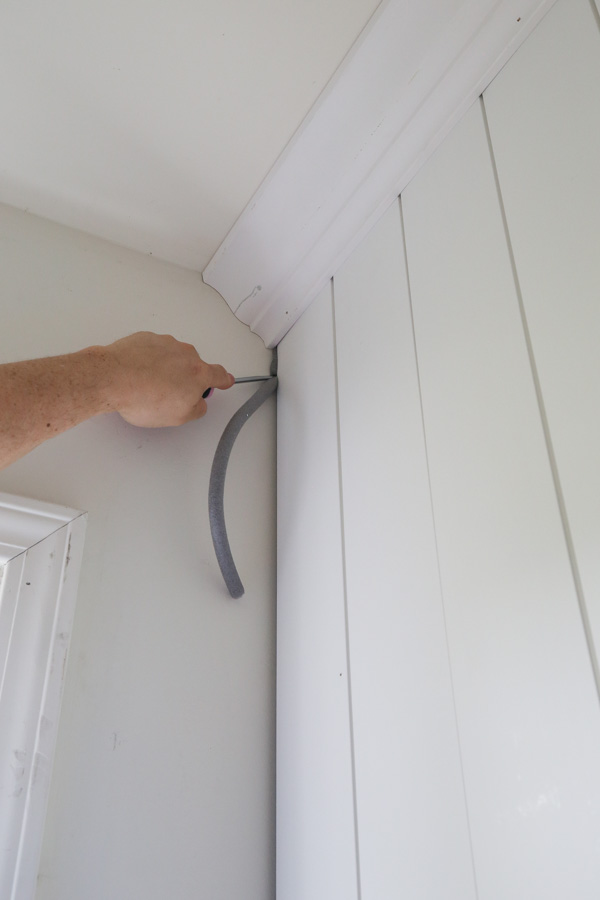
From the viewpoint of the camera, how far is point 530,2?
704 millimetres

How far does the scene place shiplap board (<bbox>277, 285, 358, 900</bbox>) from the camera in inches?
28.8

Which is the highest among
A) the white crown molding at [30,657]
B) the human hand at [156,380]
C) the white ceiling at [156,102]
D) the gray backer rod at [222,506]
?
the white ceiling at [156,102]

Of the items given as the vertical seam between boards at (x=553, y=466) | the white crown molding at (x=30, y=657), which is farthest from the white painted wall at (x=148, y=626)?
the vertical seam between boards at (x=553, y=466)

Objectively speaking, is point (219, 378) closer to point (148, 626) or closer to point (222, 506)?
point (222, 506)

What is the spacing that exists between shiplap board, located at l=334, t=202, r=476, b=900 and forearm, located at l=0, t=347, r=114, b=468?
12.2 inches

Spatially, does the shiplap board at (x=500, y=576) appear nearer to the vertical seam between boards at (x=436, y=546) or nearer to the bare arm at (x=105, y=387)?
the vertical seam between boards at (x=436, y=546)

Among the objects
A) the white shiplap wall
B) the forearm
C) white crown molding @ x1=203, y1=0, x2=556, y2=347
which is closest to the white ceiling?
white crown molding @ x1=203, y1=0, x2=556, y2=347

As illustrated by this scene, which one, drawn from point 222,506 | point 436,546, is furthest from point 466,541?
point 222,506

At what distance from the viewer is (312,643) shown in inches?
32.9

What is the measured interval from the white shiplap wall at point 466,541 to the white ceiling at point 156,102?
22 centimetres

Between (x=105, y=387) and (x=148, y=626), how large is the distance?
0.97ft

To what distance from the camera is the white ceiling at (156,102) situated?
2.69 feet

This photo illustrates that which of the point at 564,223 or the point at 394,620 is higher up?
the point at 564,223

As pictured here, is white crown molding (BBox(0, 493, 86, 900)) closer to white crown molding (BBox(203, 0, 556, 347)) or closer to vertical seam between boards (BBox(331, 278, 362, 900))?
vertical seam between boards (BBox(331, 278, 362, 900))
